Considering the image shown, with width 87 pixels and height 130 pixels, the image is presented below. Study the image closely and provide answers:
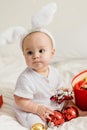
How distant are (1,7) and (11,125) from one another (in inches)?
40.2

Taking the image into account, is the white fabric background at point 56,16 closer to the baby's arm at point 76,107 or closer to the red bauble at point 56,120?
the baby's arm at point 76,107

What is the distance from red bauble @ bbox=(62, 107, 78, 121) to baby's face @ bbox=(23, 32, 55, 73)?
0.64 feet

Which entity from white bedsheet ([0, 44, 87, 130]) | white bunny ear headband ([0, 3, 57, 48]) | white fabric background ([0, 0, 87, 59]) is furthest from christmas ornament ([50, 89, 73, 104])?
white fabric background ([0, 0, 87, 59])

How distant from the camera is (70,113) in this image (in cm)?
116

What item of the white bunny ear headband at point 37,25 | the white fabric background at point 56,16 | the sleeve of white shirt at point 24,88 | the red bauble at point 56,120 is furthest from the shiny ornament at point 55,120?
the white fabric background at point 56,16

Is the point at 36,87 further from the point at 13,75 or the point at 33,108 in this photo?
the point at 13,75

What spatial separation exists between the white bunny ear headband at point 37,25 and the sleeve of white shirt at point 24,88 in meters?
0.16

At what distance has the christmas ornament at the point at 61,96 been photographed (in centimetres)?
120

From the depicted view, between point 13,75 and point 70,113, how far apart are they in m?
0.51

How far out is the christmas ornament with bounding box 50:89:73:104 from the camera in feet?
3.94

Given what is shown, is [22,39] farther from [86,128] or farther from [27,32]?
[86,128]

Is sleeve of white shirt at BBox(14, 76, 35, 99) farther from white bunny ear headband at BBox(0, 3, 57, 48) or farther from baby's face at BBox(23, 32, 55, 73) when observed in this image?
white bunny ear headband at BBox(0, 3, 57, 48)

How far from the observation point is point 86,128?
1.05 meters

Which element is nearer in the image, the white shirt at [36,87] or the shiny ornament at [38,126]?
the shiny ornament at [38,126]
